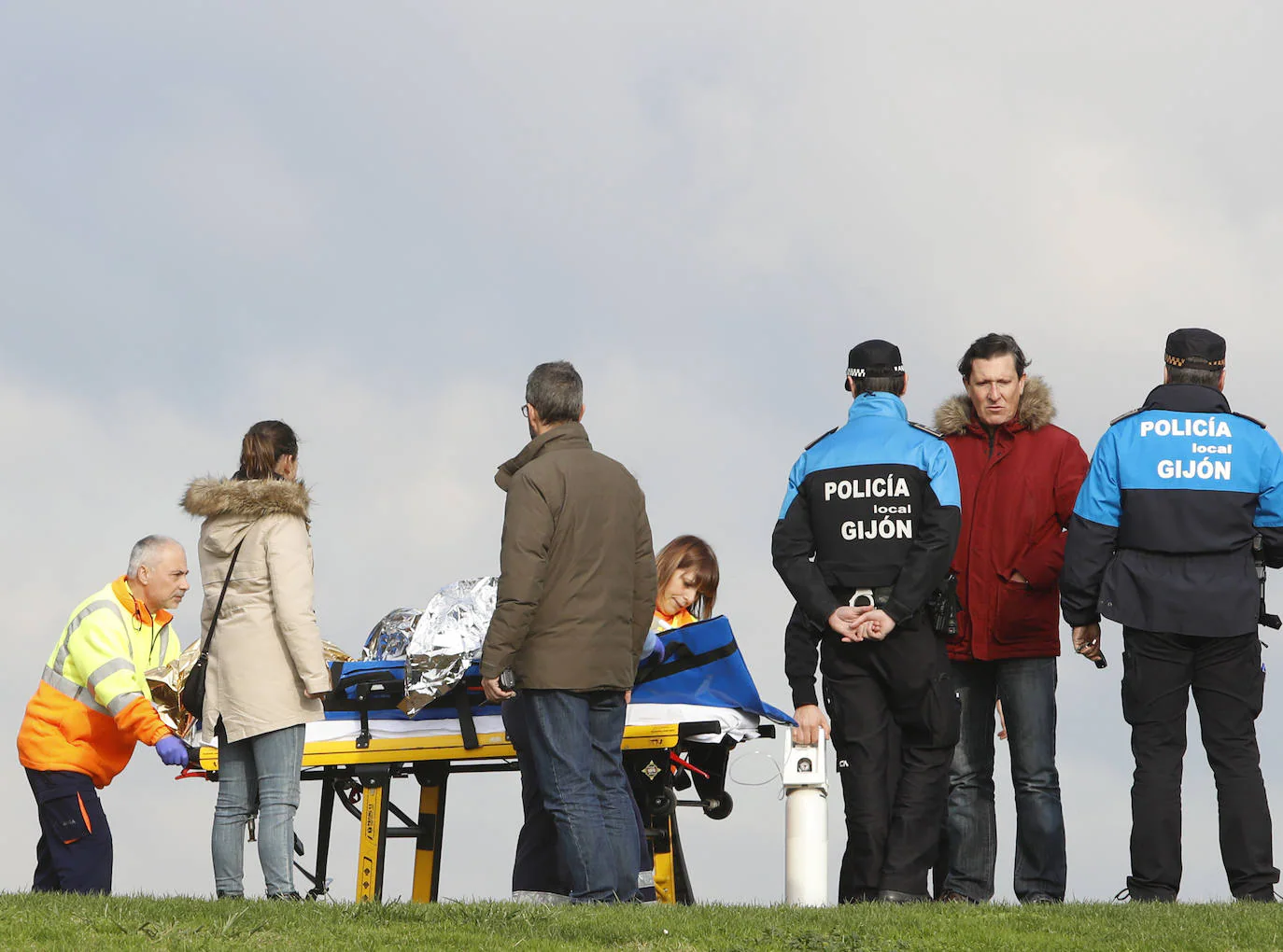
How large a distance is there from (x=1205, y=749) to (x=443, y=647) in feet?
12.6

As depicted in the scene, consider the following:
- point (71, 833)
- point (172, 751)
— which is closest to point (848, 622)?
point (172, 751)

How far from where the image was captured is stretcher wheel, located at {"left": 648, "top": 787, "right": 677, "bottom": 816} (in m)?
8.51

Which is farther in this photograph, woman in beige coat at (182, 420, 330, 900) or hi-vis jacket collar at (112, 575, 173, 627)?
hi-vis jacket collar at (112, 575, 173, 627)

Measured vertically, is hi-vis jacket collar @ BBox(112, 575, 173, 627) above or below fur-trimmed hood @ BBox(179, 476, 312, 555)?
below

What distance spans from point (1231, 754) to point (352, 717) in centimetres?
460

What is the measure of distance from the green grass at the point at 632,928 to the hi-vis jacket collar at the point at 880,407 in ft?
7.16

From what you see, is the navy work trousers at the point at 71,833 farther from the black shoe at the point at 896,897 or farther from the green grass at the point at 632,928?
the black shoe at the point at 896,897

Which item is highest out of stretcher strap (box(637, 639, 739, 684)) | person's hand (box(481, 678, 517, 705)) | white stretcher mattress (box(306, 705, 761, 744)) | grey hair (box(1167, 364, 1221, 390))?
grey hair (box(1167, 364, 1221, 390))

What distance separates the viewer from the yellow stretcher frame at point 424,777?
27.8 ft

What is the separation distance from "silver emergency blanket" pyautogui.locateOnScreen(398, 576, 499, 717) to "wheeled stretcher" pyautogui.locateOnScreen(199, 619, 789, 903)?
19cm

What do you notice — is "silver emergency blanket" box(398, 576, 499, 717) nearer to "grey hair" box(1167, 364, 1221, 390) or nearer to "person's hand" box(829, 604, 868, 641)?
"person's hand" box(829, 604, 868, 641)

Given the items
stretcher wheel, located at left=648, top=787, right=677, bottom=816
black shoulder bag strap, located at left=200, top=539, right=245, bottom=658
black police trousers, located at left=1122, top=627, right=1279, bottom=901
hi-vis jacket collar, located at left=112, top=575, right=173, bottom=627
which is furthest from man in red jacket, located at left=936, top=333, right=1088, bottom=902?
hi-vis jacket collar, located at left=112, top=575, right=173, bottom=627

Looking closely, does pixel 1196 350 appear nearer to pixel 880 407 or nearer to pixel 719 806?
pixel 880 407

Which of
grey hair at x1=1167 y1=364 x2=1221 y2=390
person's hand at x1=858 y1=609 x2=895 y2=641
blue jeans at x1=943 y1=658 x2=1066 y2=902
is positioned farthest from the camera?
blue jeans at x1=943 y1=658 x2=1066 y2=902
